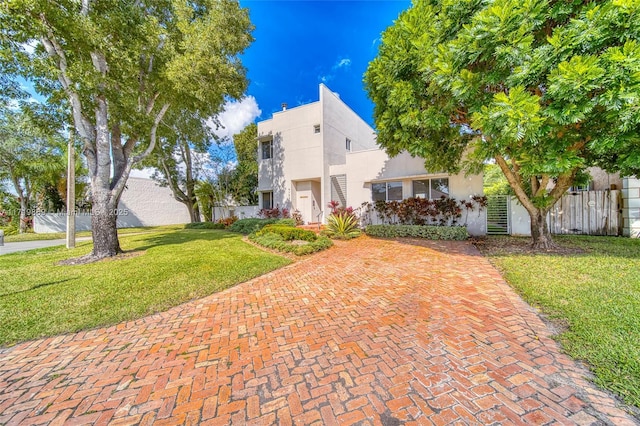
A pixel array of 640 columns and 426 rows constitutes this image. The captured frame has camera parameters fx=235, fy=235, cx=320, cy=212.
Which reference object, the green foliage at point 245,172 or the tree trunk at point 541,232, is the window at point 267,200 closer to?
the green foliage at point 245,172

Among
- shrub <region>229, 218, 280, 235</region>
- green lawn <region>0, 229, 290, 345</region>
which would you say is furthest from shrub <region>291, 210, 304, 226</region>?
green lawn <region>0, 229, 290, 345</region>

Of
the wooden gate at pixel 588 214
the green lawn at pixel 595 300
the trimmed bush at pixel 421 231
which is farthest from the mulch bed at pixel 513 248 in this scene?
the wooden gate at pixel 588 214

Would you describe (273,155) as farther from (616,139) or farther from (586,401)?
(586,401)

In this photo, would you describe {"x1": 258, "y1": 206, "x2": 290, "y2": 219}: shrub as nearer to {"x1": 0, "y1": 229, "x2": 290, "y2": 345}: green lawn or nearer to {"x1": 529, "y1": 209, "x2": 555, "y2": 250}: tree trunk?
{"x1": 0, "y1": 229, "x2": 290, "y2": 345}: green lawn

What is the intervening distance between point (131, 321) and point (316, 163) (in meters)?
11.7

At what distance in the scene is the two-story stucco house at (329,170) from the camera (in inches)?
445

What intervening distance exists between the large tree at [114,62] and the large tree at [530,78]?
609cm

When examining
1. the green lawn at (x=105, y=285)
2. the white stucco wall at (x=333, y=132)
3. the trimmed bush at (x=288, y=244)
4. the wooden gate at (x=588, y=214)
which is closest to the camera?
the green lawn at (x=105, y=285)

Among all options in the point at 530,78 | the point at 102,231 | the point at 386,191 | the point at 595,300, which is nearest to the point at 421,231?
the point at 386,191

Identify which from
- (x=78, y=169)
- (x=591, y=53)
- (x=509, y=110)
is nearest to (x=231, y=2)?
(x=509, y=110)

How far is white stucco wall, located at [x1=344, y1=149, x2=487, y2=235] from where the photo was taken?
1038cm

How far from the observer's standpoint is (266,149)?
53.5 ft

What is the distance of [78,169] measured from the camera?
16.7m

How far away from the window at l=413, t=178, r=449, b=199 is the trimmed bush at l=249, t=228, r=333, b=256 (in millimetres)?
5633
